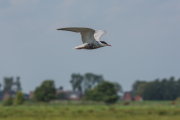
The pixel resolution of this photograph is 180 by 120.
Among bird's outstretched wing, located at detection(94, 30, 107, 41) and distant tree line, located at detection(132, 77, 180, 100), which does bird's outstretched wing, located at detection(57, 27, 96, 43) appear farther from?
distant tree line, located at detection(132, 77, 180, 100)

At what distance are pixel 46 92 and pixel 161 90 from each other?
101 feet

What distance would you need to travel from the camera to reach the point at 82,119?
2253 centimetres

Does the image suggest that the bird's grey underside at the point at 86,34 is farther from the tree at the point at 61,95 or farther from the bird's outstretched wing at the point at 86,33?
the tree at the point at 61,95

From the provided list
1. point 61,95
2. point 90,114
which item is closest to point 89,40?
point 90,114

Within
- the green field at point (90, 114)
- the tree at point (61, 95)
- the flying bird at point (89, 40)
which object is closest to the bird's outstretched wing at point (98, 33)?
the flying bird at point (89, 40)

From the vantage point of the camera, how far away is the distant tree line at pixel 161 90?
90.2m

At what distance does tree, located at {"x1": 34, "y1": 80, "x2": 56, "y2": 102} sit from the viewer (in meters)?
68.2

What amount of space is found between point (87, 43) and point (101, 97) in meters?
50.1

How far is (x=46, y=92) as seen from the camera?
6912 centimetres

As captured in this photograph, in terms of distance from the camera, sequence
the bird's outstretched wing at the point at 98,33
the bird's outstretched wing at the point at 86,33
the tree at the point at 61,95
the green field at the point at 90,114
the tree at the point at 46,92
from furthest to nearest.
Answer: the tree at the point at 61,95 → the tree at the point at 46,92 → the green field at the point at 90,114 → the bird's outstretched wing at the point at 98,33 → the bird's outstretched wing at the point at 86,33

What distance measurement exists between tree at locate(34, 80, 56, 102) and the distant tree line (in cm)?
2657

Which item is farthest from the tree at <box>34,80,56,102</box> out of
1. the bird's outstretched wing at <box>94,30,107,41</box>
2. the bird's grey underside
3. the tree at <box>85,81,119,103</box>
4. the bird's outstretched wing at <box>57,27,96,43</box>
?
the bird's outstretched wing at <box>57,27,96,43</box>

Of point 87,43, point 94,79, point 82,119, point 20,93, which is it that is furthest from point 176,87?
point 87,43

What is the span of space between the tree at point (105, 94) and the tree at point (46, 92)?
238 inches
